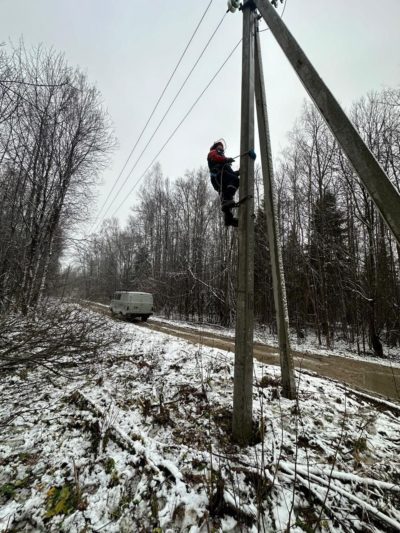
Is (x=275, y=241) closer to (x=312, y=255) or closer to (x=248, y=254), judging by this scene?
(x=248, y=254)

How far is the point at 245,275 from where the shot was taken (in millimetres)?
3264

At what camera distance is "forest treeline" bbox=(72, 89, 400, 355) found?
1323 cm

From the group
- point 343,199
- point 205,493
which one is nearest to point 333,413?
point 205,493

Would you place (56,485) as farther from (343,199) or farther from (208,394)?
(343,199)

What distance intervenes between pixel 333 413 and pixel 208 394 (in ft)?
7.24

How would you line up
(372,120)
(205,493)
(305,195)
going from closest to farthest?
1. (205,493)
2. (372,120)
3. (305,195)

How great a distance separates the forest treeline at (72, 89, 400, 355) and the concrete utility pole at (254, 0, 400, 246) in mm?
8504

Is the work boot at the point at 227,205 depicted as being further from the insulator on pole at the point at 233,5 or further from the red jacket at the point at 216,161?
the insulator on pole at the point at 233,5

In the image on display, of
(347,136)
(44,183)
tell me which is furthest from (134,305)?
(347,136)

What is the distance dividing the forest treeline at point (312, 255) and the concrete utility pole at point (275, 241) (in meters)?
6.35

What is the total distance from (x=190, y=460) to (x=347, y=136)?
397 centimetres

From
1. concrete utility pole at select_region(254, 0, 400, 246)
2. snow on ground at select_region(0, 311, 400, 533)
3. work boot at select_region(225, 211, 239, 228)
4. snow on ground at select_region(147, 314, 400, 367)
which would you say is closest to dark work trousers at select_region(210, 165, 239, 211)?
work boot at select_region(225, 211, 239, 228)

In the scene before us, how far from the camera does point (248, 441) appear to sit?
10.2 ft

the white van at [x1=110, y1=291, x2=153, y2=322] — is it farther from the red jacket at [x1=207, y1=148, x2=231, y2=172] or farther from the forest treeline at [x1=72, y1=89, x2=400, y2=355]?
the red jacket at [x1=207, y1=148, x2=231, y2=172]
